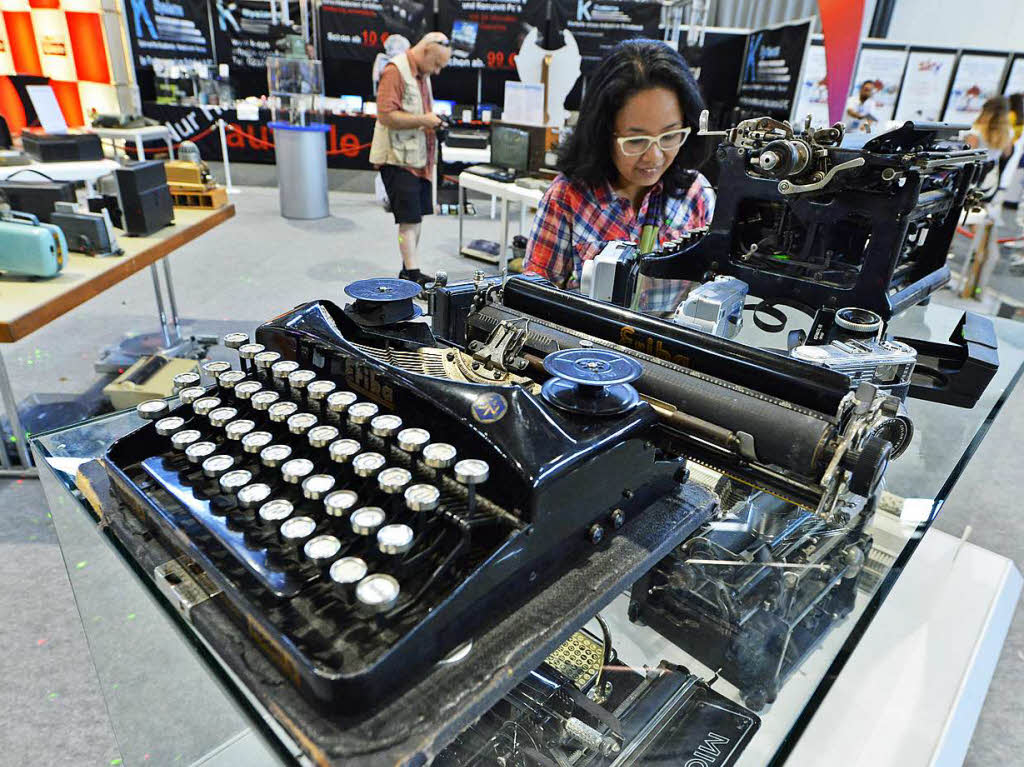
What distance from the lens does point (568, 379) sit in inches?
36.0

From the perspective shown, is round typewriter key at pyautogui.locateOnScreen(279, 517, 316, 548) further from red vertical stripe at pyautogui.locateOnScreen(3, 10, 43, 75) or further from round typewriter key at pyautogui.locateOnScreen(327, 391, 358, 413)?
red vertical stripe at pyautogui.locateOnScreen(3, 10, 43, 75)

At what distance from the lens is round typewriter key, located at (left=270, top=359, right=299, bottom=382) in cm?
113

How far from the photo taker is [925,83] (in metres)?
7.06

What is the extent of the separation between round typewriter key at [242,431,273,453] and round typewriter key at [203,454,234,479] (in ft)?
0.10

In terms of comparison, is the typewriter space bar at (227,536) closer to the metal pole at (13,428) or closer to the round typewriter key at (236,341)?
the round typewriter key at (236,341)

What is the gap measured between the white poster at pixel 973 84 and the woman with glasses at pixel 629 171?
6.39 meters

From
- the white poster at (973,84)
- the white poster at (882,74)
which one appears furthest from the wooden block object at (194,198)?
the white poster at (973,84)

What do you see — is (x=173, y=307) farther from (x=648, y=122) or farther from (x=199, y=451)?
(x=199, y=451)

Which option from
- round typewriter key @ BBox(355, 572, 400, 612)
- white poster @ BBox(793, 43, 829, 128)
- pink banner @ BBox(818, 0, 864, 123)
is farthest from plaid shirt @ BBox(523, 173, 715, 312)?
white poster @ BBox(793, 43, 829, 128)

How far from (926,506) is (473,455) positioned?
0.90m

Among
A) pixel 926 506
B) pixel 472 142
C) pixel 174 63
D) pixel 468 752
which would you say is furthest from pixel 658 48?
pixel 174 63

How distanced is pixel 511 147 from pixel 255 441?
5.09m

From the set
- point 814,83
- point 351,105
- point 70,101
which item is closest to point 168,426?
point 814,83

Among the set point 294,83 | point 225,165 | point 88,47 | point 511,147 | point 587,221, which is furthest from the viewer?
point 88,47
